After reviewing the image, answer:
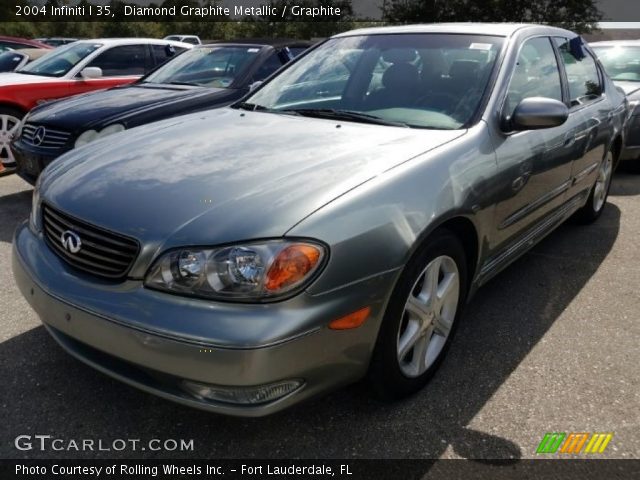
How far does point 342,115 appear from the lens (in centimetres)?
297

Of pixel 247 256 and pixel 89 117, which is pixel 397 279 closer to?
pixel 247 256

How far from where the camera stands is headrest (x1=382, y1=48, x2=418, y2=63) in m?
3.17

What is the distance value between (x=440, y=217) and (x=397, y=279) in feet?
1.13

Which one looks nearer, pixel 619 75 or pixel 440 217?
pixel 440 217

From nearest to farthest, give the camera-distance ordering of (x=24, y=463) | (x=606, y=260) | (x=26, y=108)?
(x=24, y=463)
(x=606, y=260)
(x=26, y=108)

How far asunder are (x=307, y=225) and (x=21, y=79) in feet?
19.3

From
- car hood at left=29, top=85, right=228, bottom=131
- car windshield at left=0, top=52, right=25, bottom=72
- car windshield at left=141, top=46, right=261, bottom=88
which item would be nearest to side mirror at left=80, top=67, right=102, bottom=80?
car windshield at left=141, top=46, right=261, bottom=88

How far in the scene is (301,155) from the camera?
242cm

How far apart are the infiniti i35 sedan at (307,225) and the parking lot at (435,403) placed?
0.61 ft

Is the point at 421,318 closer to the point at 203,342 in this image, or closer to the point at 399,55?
the point at 203,342

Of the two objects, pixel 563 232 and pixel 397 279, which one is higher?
pixel 397 279

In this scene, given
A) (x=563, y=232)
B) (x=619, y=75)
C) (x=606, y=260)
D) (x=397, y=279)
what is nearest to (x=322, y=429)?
(x=397, y=279)

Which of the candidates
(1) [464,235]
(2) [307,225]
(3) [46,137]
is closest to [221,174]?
(2) [307,225]

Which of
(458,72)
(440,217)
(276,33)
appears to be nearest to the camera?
(440,217)
